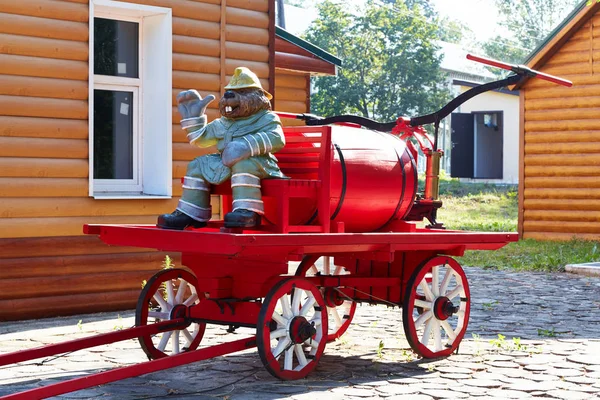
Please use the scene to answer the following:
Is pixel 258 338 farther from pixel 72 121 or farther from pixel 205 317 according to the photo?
pixel 72 121

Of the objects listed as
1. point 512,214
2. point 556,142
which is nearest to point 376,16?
point 512,214

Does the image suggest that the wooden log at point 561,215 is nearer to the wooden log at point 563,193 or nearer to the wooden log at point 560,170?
the wooden log at point 563,193

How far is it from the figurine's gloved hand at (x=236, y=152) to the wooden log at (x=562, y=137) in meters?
11.4

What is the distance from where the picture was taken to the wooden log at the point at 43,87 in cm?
798

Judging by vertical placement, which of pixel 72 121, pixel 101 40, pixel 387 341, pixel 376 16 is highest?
A: pixel 376 16

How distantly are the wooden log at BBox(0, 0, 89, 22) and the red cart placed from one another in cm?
272

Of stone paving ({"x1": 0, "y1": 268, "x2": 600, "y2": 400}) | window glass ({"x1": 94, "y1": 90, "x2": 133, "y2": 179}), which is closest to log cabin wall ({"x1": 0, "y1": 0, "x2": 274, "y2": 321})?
stone paving ({"x1": 0, "y1": 268, "x2": 600, "y2": 400})

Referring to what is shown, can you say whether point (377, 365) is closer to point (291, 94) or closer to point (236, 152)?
point (236, 152)

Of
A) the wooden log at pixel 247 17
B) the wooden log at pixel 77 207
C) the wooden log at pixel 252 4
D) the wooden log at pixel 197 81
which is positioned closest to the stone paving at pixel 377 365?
the wooden log at pixel 77 207

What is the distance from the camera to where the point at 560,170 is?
16.5 m

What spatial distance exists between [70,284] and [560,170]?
10460 millimetres

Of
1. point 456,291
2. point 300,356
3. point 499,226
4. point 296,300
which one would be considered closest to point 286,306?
point 296,300

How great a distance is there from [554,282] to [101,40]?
6.00m

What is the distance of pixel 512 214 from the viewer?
963 inches
